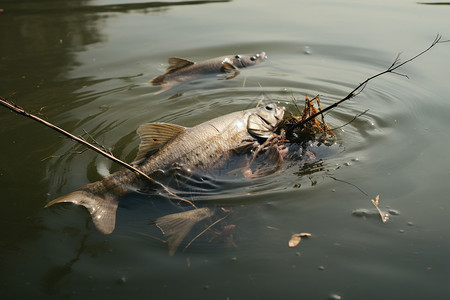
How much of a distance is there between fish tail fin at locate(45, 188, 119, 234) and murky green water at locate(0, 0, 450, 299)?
113 mm

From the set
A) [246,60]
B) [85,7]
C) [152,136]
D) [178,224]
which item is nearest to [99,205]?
[178,224]

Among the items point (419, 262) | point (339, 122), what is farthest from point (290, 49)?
point (419, 262)

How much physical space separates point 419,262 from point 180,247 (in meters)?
1.70

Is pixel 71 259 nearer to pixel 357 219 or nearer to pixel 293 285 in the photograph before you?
pixel 293 285

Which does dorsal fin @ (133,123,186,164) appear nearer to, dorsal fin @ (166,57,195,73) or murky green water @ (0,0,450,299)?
murky green water @ (0,0,450,299)

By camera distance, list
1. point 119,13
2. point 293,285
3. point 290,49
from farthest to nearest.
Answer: point 119,13 < point 290,49 < point 293,285

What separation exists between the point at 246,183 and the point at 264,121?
0.71 meters

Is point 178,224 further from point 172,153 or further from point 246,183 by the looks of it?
point 246,183

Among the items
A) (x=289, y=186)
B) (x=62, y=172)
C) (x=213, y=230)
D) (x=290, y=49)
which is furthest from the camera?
(x=290, y=49)

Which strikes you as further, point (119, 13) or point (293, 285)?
point (119, 13)

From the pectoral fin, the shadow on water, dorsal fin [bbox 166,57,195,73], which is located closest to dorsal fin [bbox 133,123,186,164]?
dorsal fin [bbox 166,57,195,73]

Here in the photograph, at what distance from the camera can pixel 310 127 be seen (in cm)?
437

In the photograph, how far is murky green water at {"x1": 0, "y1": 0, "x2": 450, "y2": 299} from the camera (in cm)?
301

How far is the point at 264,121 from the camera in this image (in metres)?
4.28
